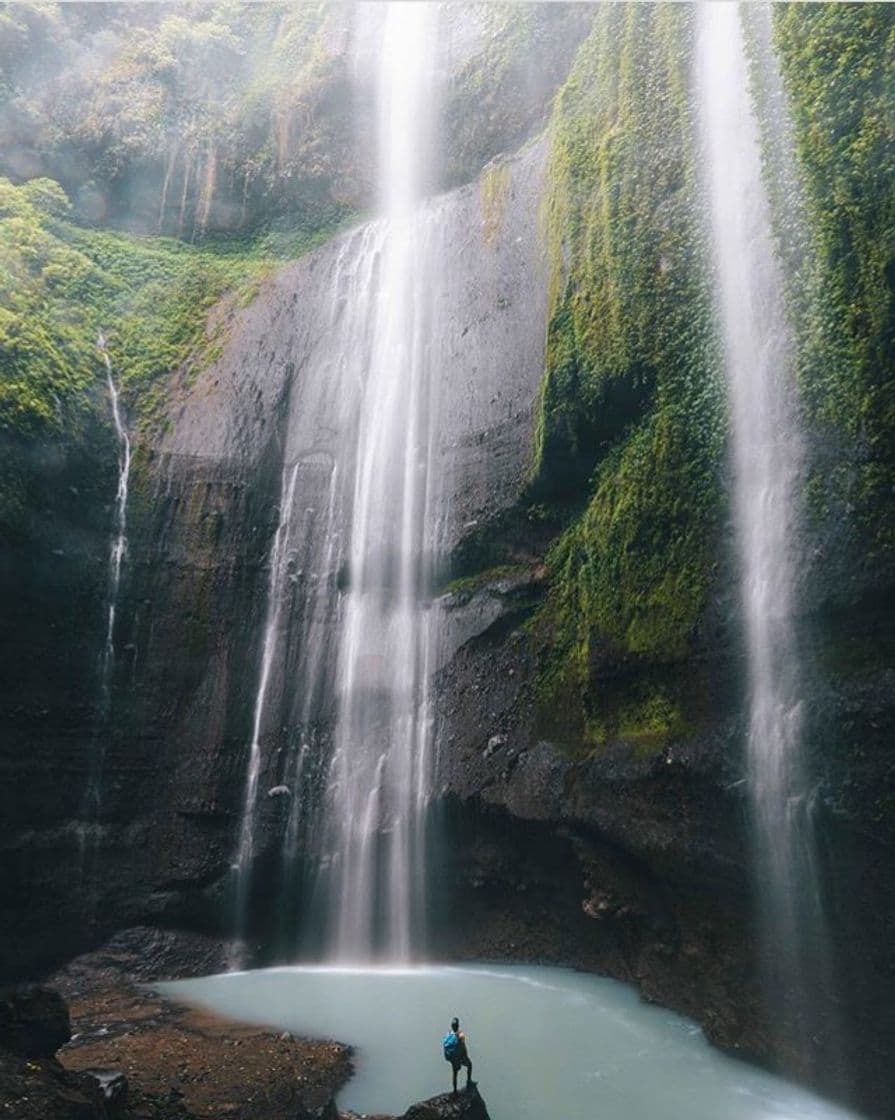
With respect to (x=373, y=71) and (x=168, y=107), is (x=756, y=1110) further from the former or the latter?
(x=168, y=107)

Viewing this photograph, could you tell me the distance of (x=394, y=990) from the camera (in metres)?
11.4

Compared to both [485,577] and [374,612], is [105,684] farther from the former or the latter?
[485,577]

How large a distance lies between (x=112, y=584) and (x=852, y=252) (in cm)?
1227

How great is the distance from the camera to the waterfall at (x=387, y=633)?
13.2 meters

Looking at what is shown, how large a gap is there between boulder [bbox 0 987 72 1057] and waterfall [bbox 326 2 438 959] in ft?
17.5

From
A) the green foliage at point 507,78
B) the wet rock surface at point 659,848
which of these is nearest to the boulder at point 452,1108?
the wet rock surface at point 659,848

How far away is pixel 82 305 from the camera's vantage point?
750 inches

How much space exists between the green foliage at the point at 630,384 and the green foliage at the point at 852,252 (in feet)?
5.32

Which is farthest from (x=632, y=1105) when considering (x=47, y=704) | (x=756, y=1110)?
(x=47, y=704)

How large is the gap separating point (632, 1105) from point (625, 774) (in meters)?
3.67

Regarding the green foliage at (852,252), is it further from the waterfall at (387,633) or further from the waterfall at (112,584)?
the waterfall at (112,584)

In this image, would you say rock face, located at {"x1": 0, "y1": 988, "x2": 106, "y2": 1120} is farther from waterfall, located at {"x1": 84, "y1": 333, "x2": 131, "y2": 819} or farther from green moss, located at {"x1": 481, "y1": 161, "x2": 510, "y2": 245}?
green moss, located at {"x1": 481, "y1": 161, "x2": 510, "y2": 245}

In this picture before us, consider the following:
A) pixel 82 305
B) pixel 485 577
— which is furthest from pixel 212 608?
pixel 82 305

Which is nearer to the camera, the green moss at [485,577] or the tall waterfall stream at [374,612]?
the tall waterfall stream at [374,612]
